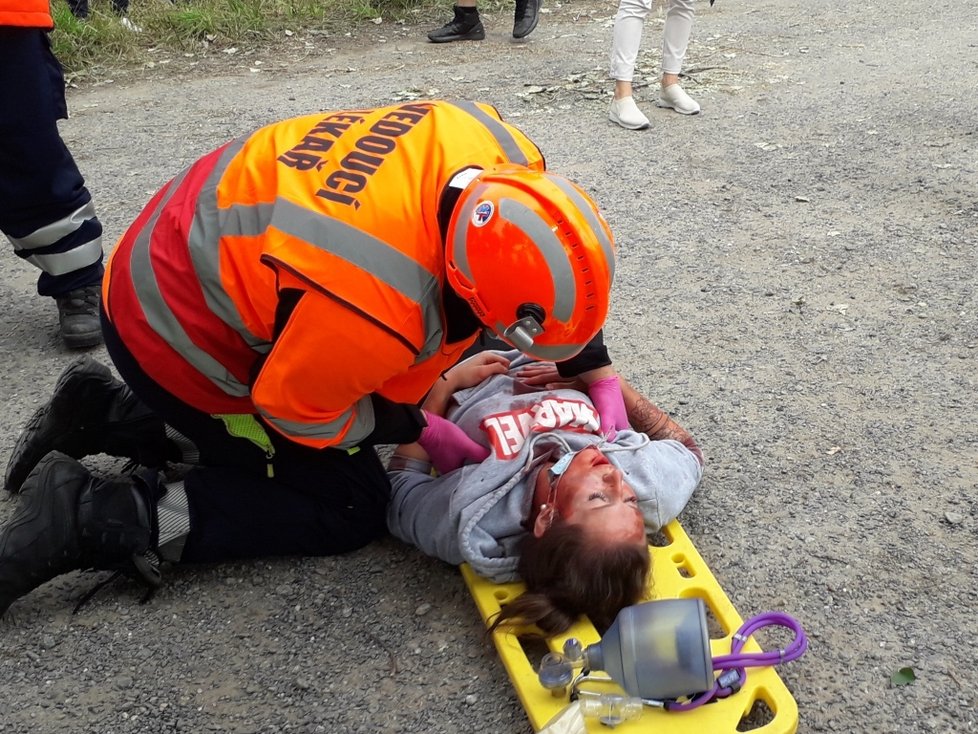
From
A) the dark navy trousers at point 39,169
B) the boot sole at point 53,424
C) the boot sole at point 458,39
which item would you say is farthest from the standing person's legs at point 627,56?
the boot sole at point 53,424

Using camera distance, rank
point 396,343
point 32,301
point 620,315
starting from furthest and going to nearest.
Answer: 1. point 32,301
2. point 620,315
3. point 396,343

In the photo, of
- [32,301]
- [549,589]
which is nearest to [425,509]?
[549,589]

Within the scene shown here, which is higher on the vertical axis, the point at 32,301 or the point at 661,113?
the point at 661,113

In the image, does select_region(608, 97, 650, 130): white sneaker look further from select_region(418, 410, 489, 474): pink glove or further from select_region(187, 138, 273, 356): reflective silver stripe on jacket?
select_region(187, 138, 273, 356): reflective silver stripe on jacket

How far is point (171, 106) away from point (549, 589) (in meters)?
4.70

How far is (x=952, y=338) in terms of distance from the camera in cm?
333

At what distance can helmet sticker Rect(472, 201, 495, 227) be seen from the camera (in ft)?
5.75

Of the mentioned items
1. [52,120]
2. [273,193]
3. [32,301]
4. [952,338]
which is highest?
[273,193]

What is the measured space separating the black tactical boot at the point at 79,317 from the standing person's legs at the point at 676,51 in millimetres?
3488

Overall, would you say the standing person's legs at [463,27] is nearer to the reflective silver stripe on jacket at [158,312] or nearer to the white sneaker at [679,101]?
the white sneaker at [679,101]

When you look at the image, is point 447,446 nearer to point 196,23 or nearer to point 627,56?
point 627,56

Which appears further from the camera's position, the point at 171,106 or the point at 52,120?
the point at 171,106

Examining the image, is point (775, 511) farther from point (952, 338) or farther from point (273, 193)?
point (273, 193)

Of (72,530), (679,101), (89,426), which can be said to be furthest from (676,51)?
(72,530)
